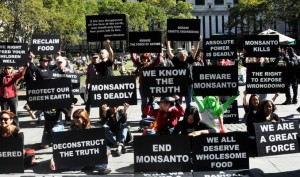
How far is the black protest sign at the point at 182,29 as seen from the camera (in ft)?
33.5

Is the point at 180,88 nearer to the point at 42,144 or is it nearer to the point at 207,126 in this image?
the point at 207,126

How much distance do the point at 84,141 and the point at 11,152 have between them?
108 centimetres

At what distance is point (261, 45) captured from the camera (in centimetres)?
1003

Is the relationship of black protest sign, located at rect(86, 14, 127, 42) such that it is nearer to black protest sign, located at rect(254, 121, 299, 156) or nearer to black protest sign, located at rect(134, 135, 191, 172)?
black protest sign, located at rect(134, 135, 191, 172)

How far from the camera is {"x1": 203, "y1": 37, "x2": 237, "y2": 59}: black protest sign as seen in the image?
11.6 meters

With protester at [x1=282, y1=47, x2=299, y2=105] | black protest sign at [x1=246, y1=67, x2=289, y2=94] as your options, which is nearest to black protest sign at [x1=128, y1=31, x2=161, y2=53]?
black protest sign at [x1=246, y1=67, x2=289, y2=94]

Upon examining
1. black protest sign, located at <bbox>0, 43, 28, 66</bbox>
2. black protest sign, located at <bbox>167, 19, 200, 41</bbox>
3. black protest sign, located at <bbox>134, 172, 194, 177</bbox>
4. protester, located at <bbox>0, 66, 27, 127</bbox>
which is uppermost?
black protest sign, located at <bbox>167, 19, 200, 41</bbox>

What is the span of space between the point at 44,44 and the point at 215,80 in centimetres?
471

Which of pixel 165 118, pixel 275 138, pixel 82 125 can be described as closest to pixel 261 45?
pixel 165 118

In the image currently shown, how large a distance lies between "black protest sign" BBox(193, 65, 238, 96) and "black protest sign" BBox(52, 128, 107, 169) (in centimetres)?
218

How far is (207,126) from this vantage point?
25.9ft

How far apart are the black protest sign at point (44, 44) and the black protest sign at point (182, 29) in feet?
9.69

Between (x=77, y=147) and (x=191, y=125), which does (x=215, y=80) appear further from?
(x=77, y=147)

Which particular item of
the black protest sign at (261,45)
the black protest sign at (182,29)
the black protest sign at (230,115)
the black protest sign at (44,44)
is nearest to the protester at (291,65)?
the black protest sign at (230,115)
